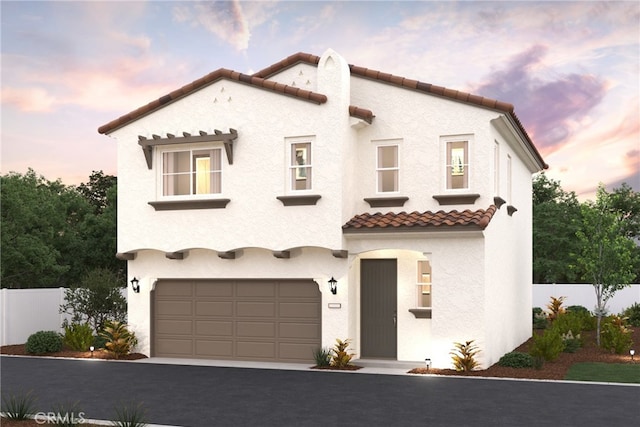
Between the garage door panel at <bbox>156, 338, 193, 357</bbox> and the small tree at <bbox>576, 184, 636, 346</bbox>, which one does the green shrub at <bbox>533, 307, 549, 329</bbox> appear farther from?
the garage door panel at <bbox>156, 338, 193, 357</bbox>

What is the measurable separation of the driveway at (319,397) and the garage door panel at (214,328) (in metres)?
2.05

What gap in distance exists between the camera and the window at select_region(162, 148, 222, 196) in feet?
69.6

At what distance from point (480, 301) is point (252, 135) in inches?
294

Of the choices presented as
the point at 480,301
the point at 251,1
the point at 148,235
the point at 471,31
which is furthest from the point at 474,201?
the point at 251,1

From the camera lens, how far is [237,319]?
2130cm

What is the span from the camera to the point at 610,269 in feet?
79.2

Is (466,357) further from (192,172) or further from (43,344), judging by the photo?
(43,344)

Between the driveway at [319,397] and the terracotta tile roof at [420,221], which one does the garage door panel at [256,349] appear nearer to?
the driveway at [319,397]

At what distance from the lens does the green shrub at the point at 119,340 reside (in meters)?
21.6

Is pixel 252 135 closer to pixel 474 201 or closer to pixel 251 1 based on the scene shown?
pixel 474 201

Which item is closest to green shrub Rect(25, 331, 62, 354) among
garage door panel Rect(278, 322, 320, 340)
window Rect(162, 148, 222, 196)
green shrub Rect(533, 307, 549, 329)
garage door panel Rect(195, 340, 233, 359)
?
garage door panel Rect(195, 340, 233, 359)

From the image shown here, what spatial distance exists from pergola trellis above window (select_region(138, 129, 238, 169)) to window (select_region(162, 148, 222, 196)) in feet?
1.43

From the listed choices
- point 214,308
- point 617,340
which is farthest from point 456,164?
point 214,308

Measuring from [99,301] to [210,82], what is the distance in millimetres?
8703
